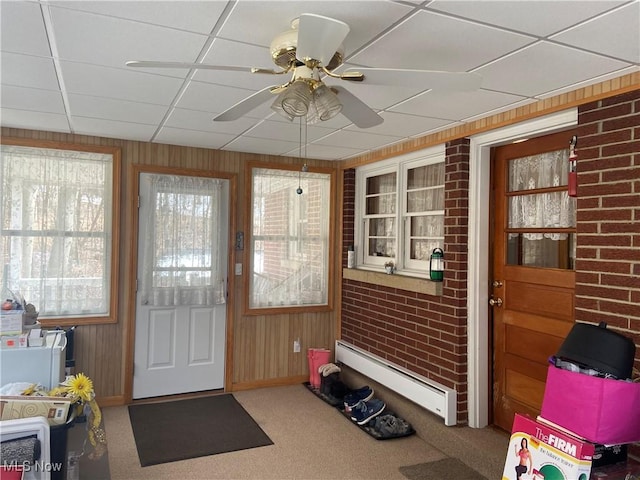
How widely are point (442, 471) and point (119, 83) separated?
9.98 feet

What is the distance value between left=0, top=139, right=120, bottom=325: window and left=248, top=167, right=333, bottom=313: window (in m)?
1.29

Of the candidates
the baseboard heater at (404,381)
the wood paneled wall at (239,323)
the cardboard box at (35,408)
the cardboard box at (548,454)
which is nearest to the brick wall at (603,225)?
the baseboard heater at (404,381)

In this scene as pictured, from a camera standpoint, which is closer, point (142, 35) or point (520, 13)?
point (520, 13)

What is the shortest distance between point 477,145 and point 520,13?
1697 millimetres

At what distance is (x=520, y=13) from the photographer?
1.78 meters

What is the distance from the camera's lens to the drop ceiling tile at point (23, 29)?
5.98 ft

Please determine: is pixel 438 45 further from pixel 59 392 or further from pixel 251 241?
pixel 251 241

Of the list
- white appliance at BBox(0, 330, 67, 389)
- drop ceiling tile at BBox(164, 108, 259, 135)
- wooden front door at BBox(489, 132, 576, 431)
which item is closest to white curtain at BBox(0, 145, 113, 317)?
drop ceiling tile at BBox(164, 108, 259, 135)

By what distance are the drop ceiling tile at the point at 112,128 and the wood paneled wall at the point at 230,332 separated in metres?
0.16

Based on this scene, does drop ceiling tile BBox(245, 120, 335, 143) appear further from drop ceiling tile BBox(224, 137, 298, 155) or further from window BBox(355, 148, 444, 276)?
window BBox(355, 148, 444, 276)

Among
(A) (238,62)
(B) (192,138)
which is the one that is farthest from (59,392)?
(B) (192,138)

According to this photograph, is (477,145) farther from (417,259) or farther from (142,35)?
(142,35)

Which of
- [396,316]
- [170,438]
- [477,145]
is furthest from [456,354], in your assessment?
[170,438]

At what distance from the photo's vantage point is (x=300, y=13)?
1815 millimetres
